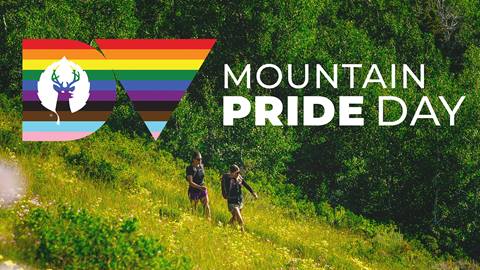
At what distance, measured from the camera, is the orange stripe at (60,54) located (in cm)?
2278

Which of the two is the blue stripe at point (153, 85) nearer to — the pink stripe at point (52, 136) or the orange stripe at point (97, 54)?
the orange stripe at point (97, 54)

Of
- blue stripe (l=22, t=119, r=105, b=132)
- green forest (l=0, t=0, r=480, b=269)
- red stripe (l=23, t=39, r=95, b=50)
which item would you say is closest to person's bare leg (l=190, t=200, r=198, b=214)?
green forest (l=0, t=0, r=480, b=269)

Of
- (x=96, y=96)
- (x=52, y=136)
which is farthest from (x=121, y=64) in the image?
(x=52, y=136)

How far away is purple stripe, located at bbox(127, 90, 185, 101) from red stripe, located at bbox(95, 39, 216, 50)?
2367mm

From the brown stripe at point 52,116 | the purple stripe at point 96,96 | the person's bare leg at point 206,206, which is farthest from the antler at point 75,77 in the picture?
the person's bare leg at point 206,206

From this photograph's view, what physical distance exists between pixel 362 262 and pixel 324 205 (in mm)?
6630

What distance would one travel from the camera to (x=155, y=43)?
115 ft

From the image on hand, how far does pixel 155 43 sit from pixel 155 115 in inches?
193

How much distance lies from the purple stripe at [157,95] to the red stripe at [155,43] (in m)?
2.37

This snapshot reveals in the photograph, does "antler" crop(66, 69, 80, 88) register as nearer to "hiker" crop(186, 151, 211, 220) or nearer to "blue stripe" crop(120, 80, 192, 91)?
"blue stripe" crop(120, 80, 192, 91)

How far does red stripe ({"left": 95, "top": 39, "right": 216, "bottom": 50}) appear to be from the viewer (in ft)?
104

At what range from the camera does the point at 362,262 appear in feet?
57.6

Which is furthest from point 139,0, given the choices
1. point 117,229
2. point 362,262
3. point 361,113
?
point 117,229

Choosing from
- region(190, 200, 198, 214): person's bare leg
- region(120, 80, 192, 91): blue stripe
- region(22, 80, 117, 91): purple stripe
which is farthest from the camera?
region(120, 80, 192, 91): blue stripe
